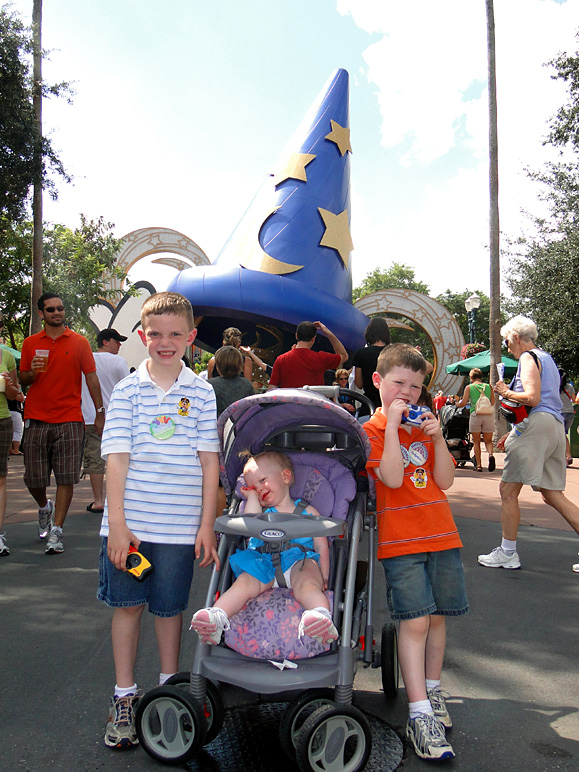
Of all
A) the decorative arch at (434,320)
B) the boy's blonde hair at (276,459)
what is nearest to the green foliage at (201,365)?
the boy's blonde hair at (276,459)

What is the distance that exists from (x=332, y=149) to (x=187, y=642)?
13724mm

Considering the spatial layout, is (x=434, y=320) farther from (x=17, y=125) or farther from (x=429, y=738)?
(x=429, y=738)

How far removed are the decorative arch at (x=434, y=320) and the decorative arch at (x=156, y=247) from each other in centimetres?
692

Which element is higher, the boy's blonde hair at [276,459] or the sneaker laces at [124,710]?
the boy's blonde hair at [276,459]

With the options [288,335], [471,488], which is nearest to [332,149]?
[288,335]

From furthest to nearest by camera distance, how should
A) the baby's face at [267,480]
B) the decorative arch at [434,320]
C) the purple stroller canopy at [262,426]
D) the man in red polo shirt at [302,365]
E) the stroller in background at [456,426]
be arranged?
1. the decorative arch at [434,320]
2. the stroller in background at [456,426]
3. the man in red polo shirt at [302,365]
4. the purple stroller canopy at [262,426]
5. the baby's face at [267,480]

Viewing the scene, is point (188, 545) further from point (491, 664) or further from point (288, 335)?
point (288, 335)

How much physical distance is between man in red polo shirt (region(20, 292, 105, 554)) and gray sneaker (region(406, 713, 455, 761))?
3.65 metres

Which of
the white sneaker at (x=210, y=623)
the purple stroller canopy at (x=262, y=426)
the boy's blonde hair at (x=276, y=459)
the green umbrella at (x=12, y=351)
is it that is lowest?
the white sneaker at (x=210, y=623)

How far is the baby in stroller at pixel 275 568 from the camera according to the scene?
2.23m

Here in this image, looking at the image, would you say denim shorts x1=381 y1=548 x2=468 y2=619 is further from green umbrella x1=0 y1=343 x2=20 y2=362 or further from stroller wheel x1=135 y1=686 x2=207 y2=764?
green umbrella x1=0 y1=343 x2=20 y2=362

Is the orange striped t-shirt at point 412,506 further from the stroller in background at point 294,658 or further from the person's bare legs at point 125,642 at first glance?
the person's bare legs at point 125,642

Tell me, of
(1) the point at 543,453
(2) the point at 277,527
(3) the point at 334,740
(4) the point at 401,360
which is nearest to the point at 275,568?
(2) the point at 277,527

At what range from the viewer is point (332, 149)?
15242 mm
